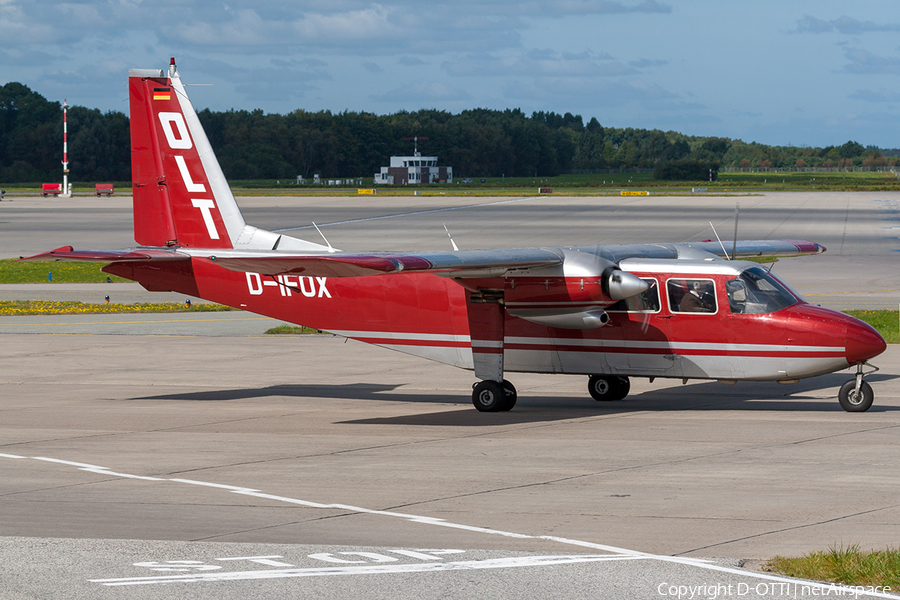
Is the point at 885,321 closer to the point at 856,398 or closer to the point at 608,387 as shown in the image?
the point at 856,398

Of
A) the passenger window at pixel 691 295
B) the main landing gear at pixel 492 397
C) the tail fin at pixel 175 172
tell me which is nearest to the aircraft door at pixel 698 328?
the passenger window at pixel 691 295

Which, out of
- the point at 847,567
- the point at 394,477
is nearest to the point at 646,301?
the point at 394,477

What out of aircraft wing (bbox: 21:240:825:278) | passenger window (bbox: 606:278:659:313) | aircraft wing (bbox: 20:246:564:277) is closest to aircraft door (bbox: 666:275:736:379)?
passenger window (bbox: 606:278:659:313)

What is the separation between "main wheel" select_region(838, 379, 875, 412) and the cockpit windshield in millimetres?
1911

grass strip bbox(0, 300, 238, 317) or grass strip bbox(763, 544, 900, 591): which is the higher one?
grass strip bbox(763, 544, 900, 591)

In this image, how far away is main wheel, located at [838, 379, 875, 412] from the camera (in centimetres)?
1848

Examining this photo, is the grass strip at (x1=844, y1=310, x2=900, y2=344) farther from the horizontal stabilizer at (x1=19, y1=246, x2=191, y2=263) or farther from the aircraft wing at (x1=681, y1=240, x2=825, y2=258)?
the horizontal stabilizer at (x1=19, y1=246, x2=191, y2=263)

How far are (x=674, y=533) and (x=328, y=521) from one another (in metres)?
3.81

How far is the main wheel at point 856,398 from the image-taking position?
60.6 ft

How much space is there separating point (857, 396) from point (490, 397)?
6.81 m

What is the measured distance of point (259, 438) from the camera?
55.7ft

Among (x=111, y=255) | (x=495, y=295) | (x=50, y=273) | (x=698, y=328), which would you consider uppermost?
(x=111, y=255)

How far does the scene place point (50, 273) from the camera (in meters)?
49.1

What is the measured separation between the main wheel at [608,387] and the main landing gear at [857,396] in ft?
13.6
